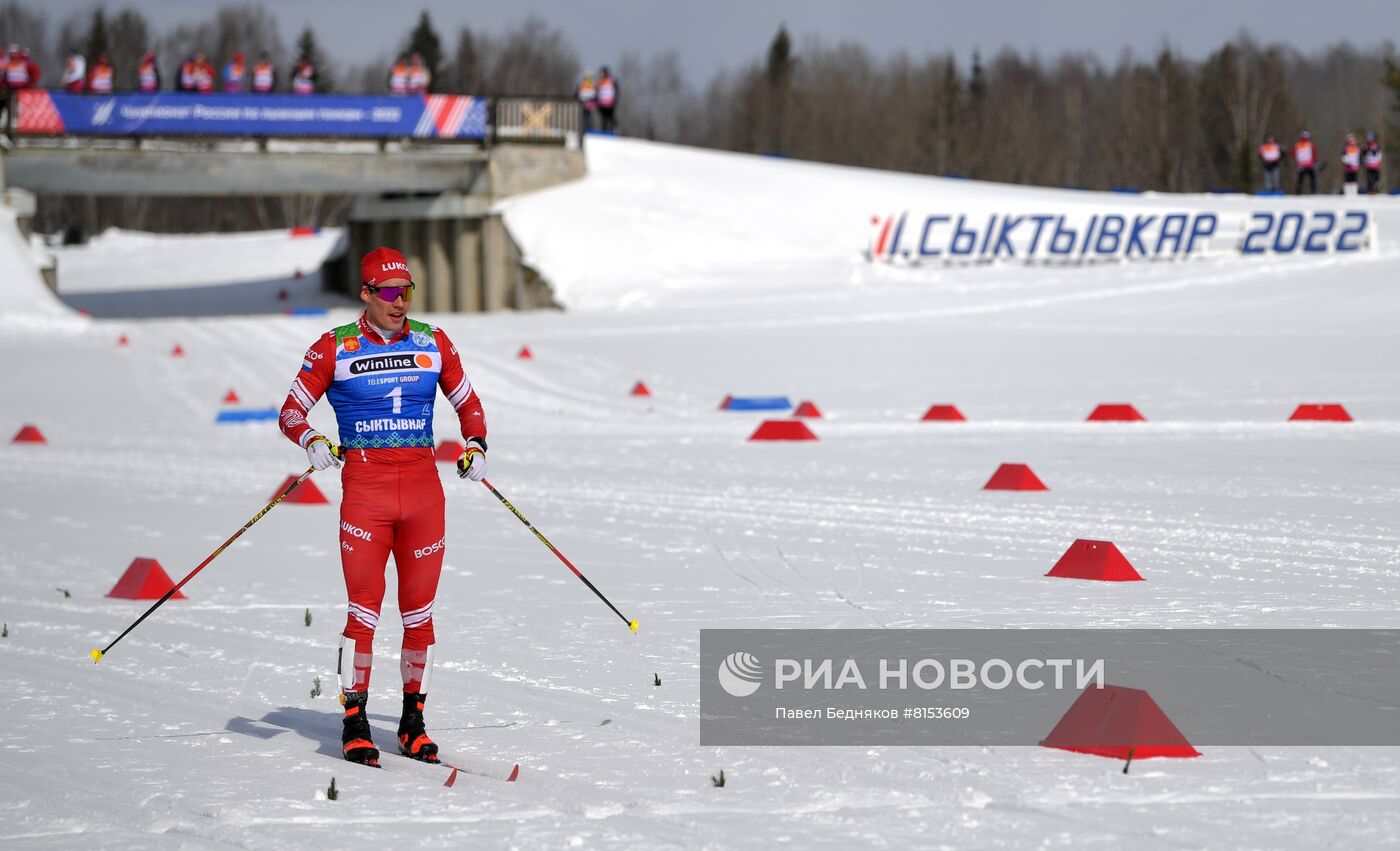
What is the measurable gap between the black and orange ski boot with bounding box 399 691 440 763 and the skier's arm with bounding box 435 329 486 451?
0.84 meters

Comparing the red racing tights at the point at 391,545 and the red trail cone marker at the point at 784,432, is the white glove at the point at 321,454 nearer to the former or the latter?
the red racing tights at the point at 391,545

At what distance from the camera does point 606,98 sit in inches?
1534

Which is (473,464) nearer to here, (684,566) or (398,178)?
(684,566)

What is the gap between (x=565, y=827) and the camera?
4.52 meters

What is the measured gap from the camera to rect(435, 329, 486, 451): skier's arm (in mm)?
5648

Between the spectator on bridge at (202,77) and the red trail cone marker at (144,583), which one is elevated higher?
the spectator on bridge at (202,77)

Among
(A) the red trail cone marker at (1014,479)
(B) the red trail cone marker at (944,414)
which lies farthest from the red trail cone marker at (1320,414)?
(A) the red trail cone marker at (1014,479)

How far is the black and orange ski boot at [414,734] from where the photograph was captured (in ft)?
17.4

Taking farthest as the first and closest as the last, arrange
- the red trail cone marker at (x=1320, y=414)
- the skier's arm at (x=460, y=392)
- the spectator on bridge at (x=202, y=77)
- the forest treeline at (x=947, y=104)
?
the forest treeline at (x=947, y=104)
the spectator on bridge at (x=202, y=77)
the red trail cone marker at (x=1320, y=414)
the skier's arm at (x=460, y=392)

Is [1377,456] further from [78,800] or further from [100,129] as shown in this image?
[100,129]

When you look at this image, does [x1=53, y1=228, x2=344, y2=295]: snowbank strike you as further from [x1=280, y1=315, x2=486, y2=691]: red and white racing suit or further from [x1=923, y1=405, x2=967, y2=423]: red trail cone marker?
[x1=280, y1=315, x2=486, y2=691]: red and white racing suit

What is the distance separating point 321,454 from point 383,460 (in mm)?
195

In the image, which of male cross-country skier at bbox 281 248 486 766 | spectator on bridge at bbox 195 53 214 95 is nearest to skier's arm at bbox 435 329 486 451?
male cross-country skier at bbox 281 248 486 766

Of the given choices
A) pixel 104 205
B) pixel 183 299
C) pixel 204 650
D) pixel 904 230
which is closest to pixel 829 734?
pixel 204 650
